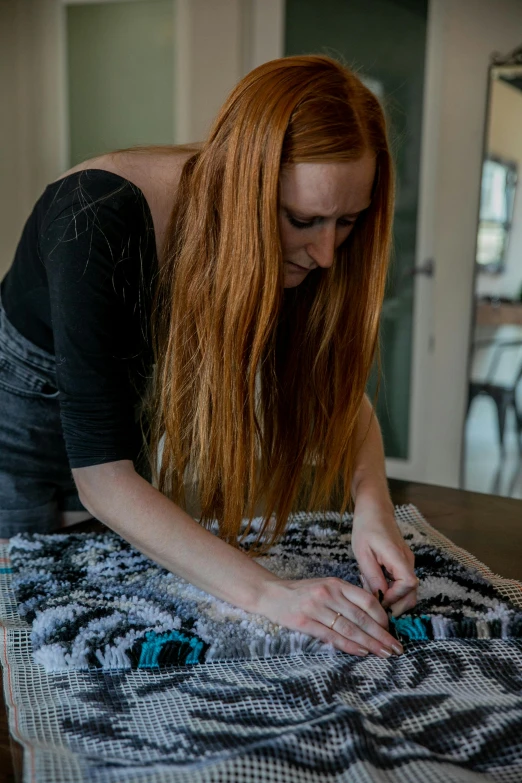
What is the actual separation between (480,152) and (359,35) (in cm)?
66

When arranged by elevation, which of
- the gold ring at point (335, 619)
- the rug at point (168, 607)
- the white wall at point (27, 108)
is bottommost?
the rug at point (168, 607)

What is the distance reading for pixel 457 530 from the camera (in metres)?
1.18

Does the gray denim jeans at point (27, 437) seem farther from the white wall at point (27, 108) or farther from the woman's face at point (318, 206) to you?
the white wall at point (27, 108)

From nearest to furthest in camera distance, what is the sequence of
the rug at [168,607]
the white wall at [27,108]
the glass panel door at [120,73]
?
the rug at [168,607], the glass panel door at [120,73], the white wall at [27,108]

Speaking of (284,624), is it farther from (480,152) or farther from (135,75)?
(135,75)

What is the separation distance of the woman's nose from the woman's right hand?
1.20 feet

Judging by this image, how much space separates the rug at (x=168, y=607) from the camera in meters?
0.75

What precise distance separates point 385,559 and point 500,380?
2.34 m

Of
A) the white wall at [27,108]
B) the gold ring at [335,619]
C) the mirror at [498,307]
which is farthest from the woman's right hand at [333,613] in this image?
the white wall at [27,108]

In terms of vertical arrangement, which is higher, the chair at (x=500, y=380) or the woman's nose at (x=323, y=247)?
the woman's nose at (x=323, y=247)

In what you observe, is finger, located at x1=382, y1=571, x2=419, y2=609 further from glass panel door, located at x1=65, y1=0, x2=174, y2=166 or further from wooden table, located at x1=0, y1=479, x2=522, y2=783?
glass panel door, located at x1=65, y1=0, x2=174, y2=166

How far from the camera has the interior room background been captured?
9.76 feet

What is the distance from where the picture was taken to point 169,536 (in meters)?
0.86

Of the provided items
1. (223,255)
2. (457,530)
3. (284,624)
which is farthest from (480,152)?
(284,624)
